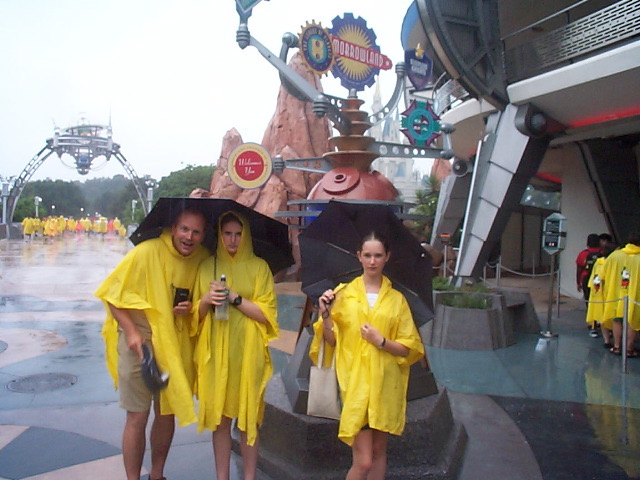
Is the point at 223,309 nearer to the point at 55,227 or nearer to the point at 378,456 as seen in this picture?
the point at 378,456

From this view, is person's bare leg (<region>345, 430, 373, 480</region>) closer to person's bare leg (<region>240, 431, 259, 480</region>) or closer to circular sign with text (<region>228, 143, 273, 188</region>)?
person's bare leg (<region>240, 431, 259, 480</region>)

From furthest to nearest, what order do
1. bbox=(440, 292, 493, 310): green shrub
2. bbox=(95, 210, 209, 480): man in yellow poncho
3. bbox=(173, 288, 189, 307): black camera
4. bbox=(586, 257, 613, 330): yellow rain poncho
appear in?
→ bbox=(440, 292, 493, 310): green shrub
bbox=(586, 257, 613, 330): yellow rain poncho
bbox=(173, 288, 189, 307): black camera
bbox=(95, 210, 209, 480): man in yellow poncho

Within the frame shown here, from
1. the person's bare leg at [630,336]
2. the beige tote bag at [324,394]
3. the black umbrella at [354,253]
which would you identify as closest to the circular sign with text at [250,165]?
the person's bare leg at [630,336]

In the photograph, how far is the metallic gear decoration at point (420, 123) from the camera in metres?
11.1

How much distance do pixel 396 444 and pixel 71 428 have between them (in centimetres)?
273

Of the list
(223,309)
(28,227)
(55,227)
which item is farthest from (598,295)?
(55,227)

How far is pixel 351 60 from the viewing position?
9859mm

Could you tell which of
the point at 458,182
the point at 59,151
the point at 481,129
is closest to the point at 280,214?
the point at 481,129

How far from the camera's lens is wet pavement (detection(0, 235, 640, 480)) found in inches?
160

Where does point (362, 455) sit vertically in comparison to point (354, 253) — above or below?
below

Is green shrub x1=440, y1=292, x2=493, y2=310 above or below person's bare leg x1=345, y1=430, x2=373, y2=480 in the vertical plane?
above

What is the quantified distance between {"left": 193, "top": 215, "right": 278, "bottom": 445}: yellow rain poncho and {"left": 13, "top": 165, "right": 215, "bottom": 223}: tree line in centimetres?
4314

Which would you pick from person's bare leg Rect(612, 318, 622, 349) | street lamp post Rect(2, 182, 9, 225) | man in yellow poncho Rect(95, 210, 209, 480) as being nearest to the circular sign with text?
person's bare leg Rect(612, 318, 622, 349)

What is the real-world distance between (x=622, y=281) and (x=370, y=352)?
19.5 ft
